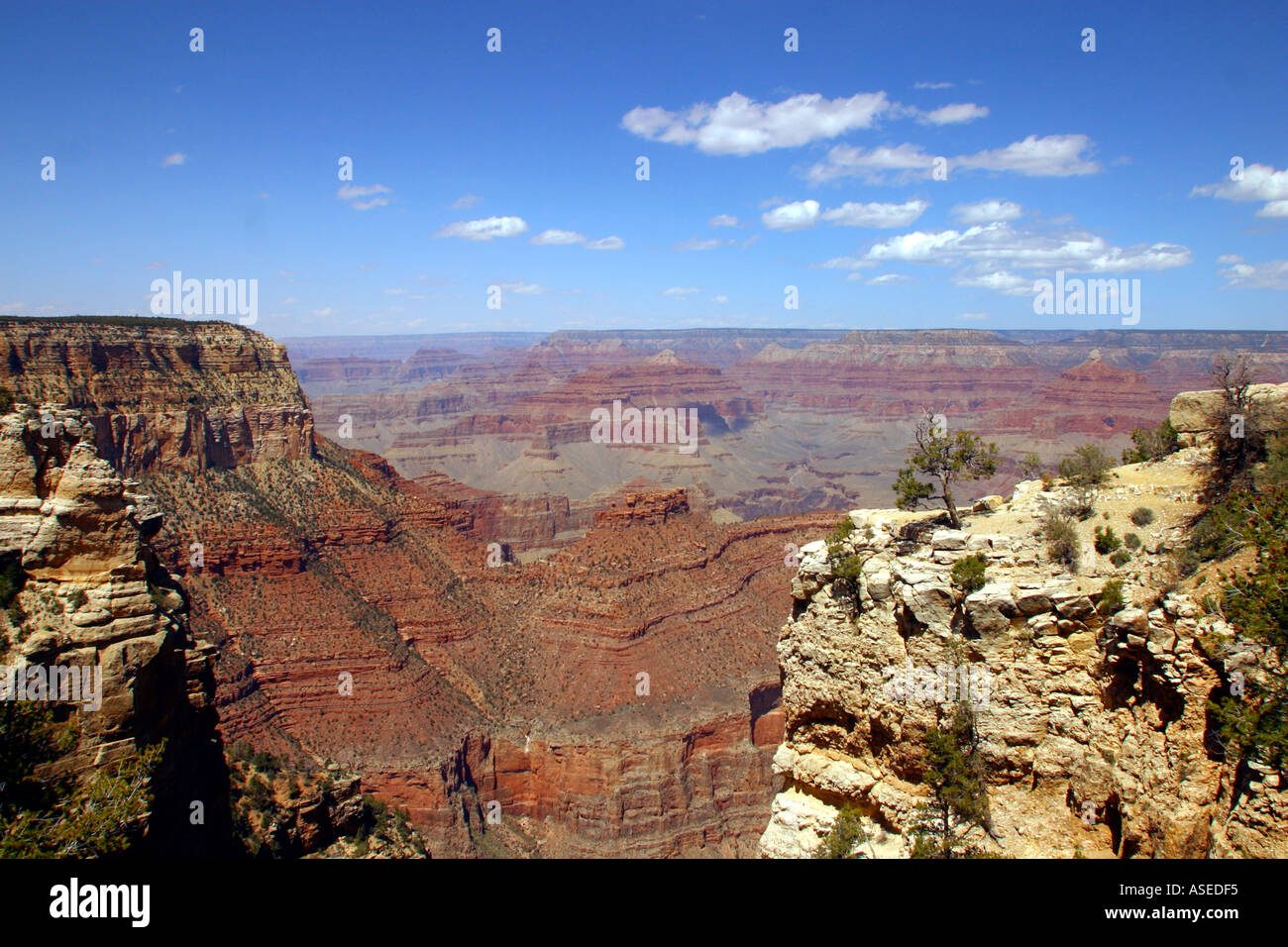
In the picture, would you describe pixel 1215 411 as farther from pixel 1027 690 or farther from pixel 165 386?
pixel 165 386

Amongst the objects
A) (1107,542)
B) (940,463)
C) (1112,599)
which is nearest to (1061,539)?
(1107,542)

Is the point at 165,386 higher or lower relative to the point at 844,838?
higher

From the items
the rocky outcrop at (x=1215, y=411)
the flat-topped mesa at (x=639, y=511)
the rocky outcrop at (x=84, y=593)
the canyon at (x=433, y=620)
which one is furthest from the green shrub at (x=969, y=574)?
the flat-topped mesa at (x=639, y=511)

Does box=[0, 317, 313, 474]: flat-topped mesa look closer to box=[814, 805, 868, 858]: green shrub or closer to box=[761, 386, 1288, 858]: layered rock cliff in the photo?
box=[761, 386, 1288, 858]: layered rock cliff

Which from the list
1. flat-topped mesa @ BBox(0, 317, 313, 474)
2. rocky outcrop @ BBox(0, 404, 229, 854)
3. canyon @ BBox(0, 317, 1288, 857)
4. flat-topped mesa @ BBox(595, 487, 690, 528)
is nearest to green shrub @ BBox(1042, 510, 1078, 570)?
rocky outcrop @ BBox(0, 404, 229, 854)

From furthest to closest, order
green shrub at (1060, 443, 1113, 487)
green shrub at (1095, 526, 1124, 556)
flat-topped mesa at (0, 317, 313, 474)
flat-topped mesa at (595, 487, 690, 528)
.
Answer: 1. flat-topped mesa at (595, 487, 690, 528)
2. flat-topped mesa at (0, 317, 313, 474)
3. green shrub at (1060, 443, 1113, 487)
4. green shrub at (1095, 526, 1124, 556)

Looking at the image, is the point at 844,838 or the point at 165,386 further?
the point at 165,386

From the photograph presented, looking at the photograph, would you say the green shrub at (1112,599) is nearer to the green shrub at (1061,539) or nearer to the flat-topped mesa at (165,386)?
the green shrub at (1061,539)
